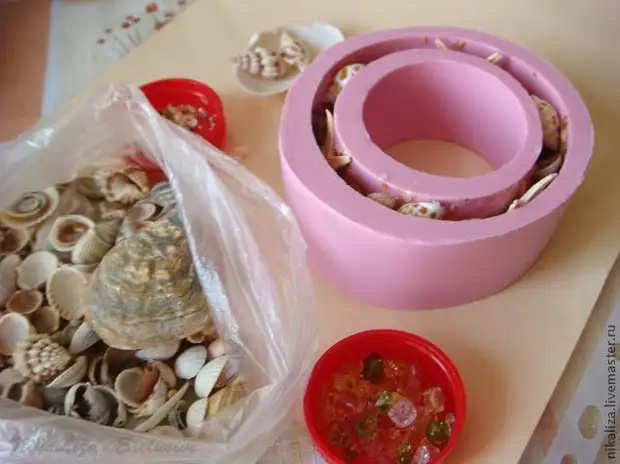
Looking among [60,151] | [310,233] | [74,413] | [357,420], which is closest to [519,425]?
[357,420]

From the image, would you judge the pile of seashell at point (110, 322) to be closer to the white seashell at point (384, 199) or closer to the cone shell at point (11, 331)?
the cone shell at point (11, 331)

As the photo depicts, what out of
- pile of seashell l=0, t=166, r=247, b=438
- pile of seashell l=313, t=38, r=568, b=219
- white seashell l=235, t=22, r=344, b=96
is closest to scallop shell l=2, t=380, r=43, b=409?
pile of seashell l=0, t=166, r=247, b=438

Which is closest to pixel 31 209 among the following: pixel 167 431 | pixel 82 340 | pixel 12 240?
pixel 12 240

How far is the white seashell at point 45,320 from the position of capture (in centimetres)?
68

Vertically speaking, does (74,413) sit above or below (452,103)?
below

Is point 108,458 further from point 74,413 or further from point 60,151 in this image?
point 60,151

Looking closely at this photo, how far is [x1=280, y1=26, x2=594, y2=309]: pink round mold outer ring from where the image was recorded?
66cm

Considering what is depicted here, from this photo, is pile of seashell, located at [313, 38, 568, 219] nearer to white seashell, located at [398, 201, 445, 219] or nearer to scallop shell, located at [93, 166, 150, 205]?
white seashell, located at [398, 201, 445, 219]

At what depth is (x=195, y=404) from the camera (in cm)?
63

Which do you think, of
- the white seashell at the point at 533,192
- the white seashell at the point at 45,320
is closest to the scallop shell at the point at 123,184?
the white seashell at the point at 45,320

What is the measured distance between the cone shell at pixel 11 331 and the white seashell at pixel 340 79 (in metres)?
0.35

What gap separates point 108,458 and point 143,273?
139 mm

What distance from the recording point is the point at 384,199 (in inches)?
27.1

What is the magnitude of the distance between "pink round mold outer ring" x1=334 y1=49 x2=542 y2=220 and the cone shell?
0.32 m
